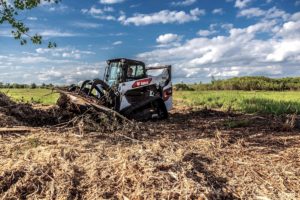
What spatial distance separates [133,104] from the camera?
45.5 feet

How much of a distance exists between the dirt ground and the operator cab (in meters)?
5.19

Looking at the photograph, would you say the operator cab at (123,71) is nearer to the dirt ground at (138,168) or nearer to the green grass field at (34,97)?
the green grass field at (34,97)

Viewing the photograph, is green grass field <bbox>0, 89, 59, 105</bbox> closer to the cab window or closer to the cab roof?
the cab roof

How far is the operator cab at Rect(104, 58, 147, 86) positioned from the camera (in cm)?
1423

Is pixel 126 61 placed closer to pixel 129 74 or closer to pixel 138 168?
pixel 129 74

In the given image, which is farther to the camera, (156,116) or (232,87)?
(232,87)

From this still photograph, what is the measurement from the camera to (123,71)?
14211mm

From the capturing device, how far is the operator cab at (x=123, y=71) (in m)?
14.2

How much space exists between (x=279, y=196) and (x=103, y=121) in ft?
18.4

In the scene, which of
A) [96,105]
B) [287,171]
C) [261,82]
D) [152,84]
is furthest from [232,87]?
[287,171]

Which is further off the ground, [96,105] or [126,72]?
[126,72]

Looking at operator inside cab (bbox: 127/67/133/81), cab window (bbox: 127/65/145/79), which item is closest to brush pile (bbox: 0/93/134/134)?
operator inside cab (bbox: 127/67/133/81)

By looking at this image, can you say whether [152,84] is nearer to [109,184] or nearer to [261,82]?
[109,184]

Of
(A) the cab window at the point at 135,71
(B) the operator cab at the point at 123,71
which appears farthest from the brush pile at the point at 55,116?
(A) the cab window at the point at 135,71
